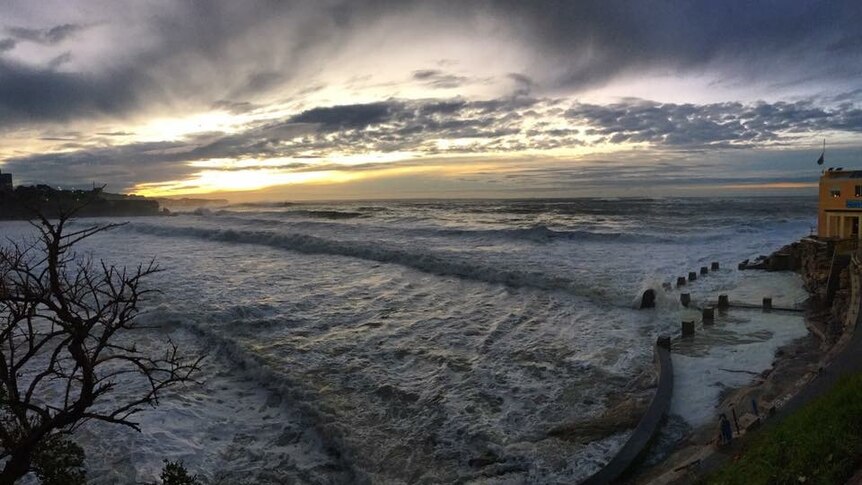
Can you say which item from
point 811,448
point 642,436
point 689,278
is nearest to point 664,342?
point 642,436

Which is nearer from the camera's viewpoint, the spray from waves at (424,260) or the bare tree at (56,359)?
the bare tree at (56,359)

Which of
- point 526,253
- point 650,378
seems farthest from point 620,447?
point 526,253

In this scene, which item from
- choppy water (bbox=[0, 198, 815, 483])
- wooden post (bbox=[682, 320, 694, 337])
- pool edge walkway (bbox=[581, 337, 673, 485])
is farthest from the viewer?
wooden post (bbox=[682, 320, 694, 337])

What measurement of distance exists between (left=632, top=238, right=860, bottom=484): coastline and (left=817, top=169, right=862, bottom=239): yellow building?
8772 millimetres

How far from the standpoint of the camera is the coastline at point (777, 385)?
7539mm

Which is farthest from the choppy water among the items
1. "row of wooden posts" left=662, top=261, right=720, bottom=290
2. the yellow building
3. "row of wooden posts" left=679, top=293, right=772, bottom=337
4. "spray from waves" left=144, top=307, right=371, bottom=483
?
the yellow building

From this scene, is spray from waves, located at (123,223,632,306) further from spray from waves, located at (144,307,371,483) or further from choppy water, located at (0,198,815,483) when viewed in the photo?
spray from waves, located at (144,307,371,483)

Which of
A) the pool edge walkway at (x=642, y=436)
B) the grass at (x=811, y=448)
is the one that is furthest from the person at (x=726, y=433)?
the pool edge walkway at (x=642, y=436)

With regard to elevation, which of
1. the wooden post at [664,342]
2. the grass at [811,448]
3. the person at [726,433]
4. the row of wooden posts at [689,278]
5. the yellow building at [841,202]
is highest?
the yellow building at [841,202]

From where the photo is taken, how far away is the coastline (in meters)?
7.54

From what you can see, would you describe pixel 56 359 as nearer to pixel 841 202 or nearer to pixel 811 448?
pixel 811 448

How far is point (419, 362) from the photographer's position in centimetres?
1345

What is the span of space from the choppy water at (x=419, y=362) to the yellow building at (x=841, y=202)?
4178 millimetres

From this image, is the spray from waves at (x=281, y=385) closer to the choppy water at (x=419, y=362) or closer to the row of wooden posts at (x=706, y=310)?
the choppy water at (x=419, y=362)
